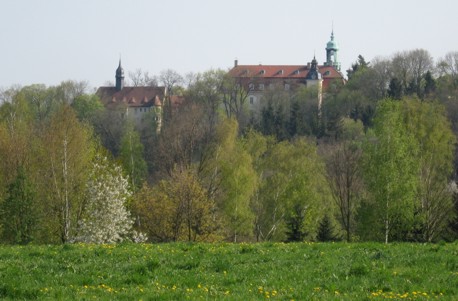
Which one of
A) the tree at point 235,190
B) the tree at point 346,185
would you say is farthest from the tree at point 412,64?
the tree at point 235,190

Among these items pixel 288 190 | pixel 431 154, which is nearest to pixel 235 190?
pixel 288 190

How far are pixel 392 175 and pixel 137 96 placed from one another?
9157cm

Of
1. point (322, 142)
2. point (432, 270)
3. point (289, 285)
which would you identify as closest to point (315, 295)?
point (289, 285)

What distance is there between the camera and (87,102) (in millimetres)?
102062

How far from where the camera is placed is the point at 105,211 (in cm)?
4488

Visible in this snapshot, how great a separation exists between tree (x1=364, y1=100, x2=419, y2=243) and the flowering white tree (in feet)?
45.6

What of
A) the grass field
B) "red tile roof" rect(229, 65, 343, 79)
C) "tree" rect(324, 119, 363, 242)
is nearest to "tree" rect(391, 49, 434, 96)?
"red tile roof" rect(229, 65, 343, 79)

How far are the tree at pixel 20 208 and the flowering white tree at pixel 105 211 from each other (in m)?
4.80

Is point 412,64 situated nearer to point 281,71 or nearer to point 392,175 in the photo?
point 281,71

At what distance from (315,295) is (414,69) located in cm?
9430

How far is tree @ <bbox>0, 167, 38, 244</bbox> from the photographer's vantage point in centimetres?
3828

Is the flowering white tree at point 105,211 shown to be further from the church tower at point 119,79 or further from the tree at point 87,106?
the church tower at point 119,79

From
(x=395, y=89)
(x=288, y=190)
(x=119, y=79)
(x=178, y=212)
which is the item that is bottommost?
(x=178, y=212)

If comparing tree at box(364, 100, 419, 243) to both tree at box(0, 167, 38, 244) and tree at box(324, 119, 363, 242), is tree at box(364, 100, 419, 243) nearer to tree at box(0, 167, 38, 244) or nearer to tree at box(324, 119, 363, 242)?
tree at box(324, 119, 363, 242)
